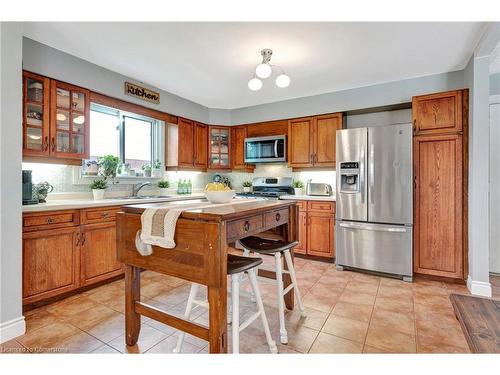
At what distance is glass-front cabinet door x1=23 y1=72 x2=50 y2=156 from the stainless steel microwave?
281cm

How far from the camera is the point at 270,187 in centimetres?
456

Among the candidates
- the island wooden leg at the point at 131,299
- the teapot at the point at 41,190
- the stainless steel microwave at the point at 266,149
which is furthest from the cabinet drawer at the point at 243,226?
the stainless steel microwave at the point at 266,149

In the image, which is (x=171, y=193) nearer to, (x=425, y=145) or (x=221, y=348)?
(x=221, y=348)

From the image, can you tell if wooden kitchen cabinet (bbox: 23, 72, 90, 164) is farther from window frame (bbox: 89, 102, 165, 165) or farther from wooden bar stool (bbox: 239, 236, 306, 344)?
wooden bar stool (bbox: 239, 236, 306, 344)

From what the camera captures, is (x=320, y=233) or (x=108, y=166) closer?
(x=108, y=166)

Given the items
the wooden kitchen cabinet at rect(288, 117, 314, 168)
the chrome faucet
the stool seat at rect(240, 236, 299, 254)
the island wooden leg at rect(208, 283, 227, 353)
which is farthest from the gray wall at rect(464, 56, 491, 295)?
the chrome faucet

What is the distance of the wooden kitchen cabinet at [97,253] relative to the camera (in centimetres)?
256

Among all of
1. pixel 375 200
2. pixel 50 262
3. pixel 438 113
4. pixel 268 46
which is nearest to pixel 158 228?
pixel 50 262

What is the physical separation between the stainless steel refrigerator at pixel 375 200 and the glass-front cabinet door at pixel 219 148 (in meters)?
2.16

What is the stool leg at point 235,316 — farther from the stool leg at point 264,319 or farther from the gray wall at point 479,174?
the gray wall at point 479,174

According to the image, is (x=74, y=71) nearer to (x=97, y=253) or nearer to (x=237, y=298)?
(x=97, y=253)

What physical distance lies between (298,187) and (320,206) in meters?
0.74

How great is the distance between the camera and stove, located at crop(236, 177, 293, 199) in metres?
4.25
